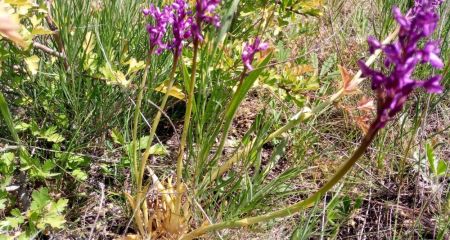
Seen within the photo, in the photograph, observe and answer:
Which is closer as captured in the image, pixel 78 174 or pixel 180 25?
pixel 180 25

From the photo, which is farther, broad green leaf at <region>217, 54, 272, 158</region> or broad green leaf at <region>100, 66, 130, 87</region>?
broad green leaf at <region>100, 66, 130, 87</region>

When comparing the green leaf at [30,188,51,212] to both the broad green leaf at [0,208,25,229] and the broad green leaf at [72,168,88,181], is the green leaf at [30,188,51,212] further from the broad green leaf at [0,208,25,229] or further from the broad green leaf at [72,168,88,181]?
the broad green leaf at [72,168,88,181]

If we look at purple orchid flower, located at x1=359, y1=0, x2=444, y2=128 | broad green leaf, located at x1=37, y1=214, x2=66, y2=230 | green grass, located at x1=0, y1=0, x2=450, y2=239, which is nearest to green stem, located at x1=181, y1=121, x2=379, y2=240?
purple orchid flower, located at x1=359, y1=0, x2=444, y2=128

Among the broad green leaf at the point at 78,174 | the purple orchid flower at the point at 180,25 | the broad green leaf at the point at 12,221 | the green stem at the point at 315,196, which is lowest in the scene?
the broad green leaf at the point at 12,221

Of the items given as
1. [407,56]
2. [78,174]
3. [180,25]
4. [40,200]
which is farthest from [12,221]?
[407,56]

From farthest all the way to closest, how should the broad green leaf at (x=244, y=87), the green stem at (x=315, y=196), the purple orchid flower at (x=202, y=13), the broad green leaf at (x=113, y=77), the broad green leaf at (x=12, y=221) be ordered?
1. the broad green leaf at (x=113, y=77)
2. the broad green leaf at (x=12, y=221)
3. the broad green leaf at (x=244, y=87)
4. the purple orchid flower at (x=202, y=13)
5. the green stem at (x=315, y=196)

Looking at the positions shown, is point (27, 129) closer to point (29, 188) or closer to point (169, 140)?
point (29, 188)

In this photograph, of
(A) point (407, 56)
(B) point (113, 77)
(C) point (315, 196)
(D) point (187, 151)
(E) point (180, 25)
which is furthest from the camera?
(D) point (187, 151)

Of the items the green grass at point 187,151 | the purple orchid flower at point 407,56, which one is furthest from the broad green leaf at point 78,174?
the purple orchid flower at point 407,56

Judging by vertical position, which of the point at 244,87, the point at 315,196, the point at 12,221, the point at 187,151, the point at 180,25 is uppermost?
the point at 180,25

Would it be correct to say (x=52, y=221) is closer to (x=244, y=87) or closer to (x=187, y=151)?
(x=187, y=151)

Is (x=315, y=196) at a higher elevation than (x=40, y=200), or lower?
higher

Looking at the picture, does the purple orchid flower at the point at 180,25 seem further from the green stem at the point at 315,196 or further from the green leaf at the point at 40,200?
the green leaf at the point at 40,200

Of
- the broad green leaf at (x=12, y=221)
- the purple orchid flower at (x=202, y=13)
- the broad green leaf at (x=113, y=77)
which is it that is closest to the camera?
the purple orchid flower at (x=202, y=13)
